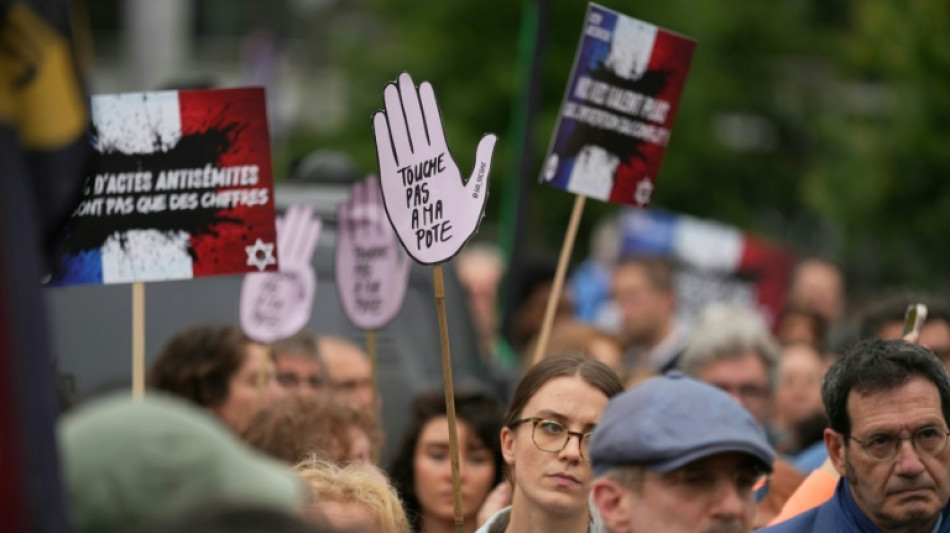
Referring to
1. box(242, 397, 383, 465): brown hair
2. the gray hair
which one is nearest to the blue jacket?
box(242, 397, 383, 465): brown hair

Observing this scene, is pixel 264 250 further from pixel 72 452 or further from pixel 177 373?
pixel 72 452

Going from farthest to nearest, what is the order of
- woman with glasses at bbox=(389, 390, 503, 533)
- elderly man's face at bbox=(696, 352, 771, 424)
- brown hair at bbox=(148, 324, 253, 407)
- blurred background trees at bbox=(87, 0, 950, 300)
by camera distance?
blurred background trees at bbox=(87, 0, 950, 300), elderly man's face at bbox=(696, 352, 771, 424), brown hair at bbox=(148, 324, 253, 407), woman with glasses at bbox=(389, 390, 503, 533)

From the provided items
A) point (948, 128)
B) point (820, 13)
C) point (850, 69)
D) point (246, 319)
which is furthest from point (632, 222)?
point (820, 13)

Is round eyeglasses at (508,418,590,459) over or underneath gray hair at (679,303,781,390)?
over

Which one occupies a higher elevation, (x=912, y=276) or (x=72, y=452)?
(x=72, y=452)

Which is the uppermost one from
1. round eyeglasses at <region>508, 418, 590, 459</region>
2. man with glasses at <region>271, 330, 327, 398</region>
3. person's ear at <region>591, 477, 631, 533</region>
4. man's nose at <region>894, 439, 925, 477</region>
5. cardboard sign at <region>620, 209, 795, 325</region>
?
person's ear at <region>591, 477, 631, 533</region>

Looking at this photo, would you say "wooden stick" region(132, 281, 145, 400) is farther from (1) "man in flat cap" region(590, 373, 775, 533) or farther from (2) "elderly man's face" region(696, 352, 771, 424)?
(2) "elderly man's face" region(696, 352, 771, 424)

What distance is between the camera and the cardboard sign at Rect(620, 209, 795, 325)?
43.1 feet

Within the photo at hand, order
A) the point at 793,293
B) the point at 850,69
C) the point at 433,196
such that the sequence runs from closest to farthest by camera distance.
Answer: the point at 433,196, the point at 793,293, the point at 850,69

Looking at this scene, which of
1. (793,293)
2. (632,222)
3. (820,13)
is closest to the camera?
(793,293)

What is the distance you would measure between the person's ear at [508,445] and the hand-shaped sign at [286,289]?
6.13 ft

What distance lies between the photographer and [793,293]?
42.9 ft

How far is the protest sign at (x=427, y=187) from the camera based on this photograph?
15.8 feet

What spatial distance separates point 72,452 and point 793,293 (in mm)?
10818
